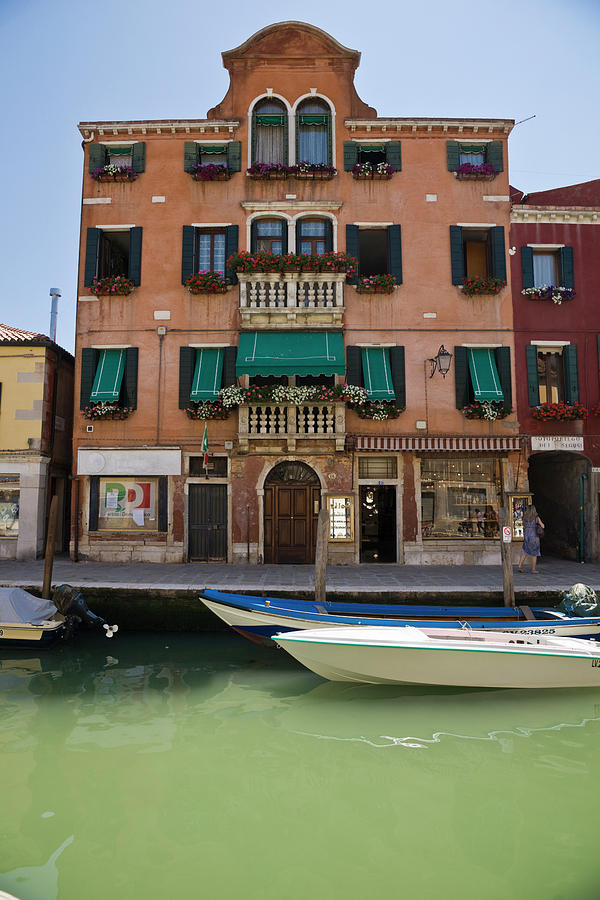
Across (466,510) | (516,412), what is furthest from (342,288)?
(466,510)

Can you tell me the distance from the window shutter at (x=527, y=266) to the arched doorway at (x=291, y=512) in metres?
7.43

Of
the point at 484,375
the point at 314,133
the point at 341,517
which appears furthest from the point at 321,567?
the point at 314,133

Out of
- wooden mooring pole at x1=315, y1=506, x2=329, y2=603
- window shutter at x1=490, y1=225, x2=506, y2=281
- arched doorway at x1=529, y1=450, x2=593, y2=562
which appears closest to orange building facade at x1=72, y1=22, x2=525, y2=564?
window shutter at x1=490, y1=225, x2=506, y2=281

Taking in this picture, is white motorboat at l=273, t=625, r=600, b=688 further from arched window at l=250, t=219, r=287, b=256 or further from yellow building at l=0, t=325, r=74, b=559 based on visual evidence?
arched window at l=250, t=219, r=287, b=256

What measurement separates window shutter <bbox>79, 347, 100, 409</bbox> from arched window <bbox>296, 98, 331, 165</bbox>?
7.61 m

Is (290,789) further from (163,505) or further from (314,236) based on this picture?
(314,236)

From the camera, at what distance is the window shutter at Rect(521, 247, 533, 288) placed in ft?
45.8

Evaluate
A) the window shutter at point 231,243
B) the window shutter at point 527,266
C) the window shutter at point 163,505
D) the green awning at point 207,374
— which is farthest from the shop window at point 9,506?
the window shutter at point 527,266

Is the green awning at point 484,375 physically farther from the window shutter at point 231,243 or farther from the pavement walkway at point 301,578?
the window shutter at point 231,243

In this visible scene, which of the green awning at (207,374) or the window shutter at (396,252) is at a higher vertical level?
the window shutter at (396,252)

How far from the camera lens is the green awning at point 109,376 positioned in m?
13.8

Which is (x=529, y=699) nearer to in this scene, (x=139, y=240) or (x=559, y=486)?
(x=559, y=486)

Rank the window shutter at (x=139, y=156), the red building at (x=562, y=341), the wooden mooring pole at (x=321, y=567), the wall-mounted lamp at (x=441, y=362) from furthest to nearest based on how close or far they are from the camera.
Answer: the window shutter at (x=139, y=156)
the red building at (x=562, y=341)
the wall-mounted lamp at (x=441, y=362)
the wooden mooring pole at (x=321, y=567)

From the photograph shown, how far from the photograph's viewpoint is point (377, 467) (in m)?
13.8
